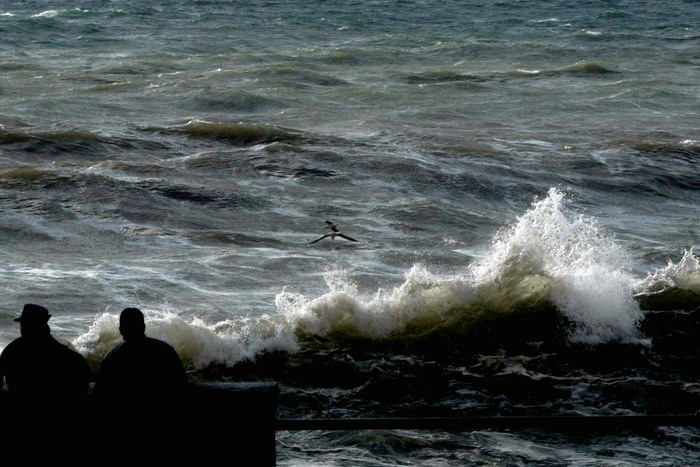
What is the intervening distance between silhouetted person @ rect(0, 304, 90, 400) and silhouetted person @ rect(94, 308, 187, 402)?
106mm

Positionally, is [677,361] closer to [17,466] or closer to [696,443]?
[696,443]

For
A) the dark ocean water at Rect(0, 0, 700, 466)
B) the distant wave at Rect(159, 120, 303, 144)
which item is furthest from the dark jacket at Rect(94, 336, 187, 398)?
the distant wave at Rect(159, 120, 303, 144)

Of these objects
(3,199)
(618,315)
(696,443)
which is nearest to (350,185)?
(3,199)

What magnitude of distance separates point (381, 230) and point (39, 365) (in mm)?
9962

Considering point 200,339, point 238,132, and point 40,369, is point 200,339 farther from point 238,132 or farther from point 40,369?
point 238,132

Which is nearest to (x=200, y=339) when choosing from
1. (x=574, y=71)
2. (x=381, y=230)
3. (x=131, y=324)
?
(x=131, y=324)

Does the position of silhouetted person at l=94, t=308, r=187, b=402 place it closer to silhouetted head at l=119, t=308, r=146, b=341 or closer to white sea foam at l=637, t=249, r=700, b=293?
silhouetted head at l=119, t=308, r=146, b=341

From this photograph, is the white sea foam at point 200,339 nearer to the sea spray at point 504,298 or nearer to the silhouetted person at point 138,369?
the sea spray at point 504,298

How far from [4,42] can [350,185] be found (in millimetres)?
21600

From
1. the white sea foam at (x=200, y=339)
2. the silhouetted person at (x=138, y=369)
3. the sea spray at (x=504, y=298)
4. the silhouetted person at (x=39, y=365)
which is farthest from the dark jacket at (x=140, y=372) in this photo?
the sea spray at (x=504, y=298)

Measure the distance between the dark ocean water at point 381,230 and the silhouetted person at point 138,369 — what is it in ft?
7.85

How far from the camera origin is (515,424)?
4703 millimetres

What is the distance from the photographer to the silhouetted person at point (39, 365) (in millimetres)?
4914

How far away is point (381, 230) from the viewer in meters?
14.8
